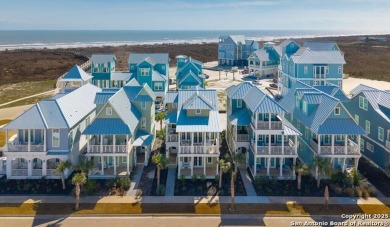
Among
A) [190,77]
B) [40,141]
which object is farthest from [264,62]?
[40,141]

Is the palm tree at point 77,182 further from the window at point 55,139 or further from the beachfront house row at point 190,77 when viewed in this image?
the beachfront house row at point 190,77

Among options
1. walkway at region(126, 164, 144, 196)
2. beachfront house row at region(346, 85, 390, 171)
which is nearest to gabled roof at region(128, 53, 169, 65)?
walkway at region(126, 164, 144, 196)

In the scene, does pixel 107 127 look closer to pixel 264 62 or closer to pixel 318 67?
pixel 318 67

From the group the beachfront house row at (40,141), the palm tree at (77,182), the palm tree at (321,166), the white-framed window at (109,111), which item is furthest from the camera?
the white-framed window at (109,111)

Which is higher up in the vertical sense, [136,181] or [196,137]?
[196,137]

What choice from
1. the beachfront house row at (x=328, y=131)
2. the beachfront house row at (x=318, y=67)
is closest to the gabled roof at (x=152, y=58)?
the beachfront house row at (x=318, y=67)

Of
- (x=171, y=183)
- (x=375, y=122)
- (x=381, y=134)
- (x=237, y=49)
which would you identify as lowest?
(x=171, y=183)

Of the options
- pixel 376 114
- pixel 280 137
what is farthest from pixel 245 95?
pixel 376 114
